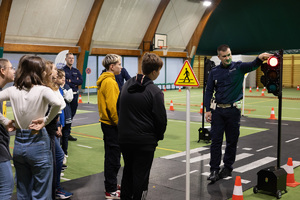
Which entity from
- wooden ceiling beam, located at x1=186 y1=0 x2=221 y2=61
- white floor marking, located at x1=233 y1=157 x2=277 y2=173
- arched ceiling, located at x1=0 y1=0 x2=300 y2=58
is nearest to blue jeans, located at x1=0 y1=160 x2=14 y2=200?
white floor marking, located at x1=233 y1=157 x2=277 y2=173

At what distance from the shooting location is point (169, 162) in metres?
7.28

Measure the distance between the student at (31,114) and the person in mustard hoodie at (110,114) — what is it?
4.96 feet

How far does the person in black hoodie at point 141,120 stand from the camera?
3.59 metres

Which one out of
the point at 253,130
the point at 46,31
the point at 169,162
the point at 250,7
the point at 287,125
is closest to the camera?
the point at 169,162

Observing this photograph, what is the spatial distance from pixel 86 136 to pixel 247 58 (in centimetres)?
2736

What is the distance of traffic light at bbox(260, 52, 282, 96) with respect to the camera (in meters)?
5.08

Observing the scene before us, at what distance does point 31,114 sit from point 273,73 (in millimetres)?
3598

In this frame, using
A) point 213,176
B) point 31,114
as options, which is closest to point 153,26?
point 213,176

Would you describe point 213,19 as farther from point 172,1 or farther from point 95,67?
point 95,67

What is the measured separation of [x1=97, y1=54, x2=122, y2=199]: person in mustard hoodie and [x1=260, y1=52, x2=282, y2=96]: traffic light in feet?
7.32

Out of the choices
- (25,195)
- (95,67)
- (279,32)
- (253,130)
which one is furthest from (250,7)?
(25,195)

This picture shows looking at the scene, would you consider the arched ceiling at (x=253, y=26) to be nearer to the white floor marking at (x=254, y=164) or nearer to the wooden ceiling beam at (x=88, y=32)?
the wooden ceiling beam at (x=88, y=32)

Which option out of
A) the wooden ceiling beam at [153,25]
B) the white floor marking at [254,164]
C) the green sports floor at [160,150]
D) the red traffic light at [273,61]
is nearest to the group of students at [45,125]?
the green sports floor at [160,150]

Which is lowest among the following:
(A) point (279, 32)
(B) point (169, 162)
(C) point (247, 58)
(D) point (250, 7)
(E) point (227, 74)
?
(B) point (169, 162)
